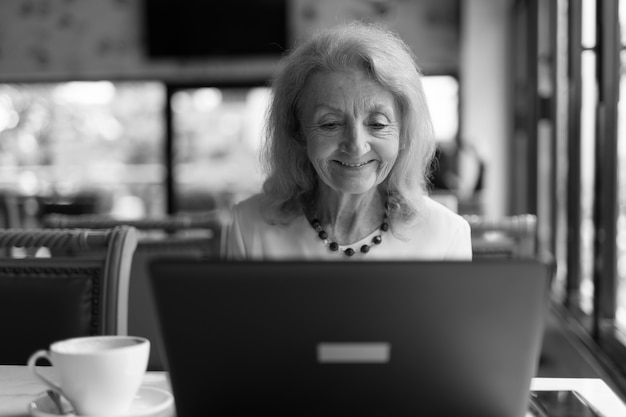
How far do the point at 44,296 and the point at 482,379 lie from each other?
0.87 m

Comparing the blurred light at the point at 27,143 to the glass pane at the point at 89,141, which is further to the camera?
the blurred light at the point at 27,143

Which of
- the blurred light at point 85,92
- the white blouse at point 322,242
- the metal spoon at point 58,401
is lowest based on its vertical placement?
the metal spoon at point 58,401

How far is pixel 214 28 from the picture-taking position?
6211mm

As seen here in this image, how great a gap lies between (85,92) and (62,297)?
5.39 m

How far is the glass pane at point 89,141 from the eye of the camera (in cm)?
641

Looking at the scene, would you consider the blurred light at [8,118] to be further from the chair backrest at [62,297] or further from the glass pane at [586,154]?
the chair backrest at [62,297]

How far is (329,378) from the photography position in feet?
2.51

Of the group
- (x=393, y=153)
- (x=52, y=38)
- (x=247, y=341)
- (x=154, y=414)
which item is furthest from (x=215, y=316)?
(x=52, y=38)

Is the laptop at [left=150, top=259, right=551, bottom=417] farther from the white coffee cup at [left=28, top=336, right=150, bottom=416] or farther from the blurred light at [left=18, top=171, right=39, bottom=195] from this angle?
the blurred light at [left=18, top=171, right=39, bottom=195]

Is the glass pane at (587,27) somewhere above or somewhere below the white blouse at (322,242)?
above

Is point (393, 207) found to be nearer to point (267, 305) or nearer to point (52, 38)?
point (267, 305)

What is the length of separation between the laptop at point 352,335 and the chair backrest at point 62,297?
610 millimetres

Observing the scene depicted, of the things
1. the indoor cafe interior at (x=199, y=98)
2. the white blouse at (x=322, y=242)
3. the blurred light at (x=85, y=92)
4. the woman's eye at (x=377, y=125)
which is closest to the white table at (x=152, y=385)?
the white blouse at (x=322, y=242)

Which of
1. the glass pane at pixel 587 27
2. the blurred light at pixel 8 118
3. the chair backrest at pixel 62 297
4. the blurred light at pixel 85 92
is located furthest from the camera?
the blurred light at pixel 8 118
